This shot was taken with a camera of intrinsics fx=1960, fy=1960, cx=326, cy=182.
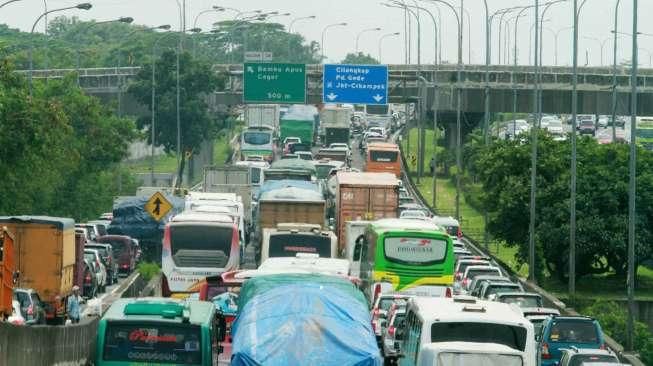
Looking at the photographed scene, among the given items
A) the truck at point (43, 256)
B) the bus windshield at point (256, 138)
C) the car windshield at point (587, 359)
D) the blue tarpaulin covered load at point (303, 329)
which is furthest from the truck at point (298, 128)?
the blue tarpaulin covered load at point (303, 329)

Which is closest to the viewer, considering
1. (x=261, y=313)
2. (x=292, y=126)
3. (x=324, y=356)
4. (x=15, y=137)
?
(x=324, y=356)

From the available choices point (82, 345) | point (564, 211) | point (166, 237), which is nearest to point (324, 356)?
→ point (82, 345)

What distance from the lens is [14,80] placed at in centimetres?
5053

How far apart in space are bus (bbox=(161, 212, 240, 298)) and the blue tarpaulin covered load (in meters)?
17.4

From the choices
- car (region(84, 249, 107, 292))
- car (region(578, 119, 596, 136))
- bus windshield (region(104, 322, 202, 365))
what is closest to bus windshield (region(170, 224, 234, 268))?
car (region(84, 249, 107, 292))

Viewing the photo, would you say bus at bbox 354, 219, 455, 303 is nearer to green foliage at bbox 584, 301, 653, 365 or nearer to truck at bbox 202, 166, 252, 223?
green foliage at bbox 584, 301, 653, 365

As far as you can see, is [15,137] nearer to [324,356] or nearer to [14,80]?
[14,80]

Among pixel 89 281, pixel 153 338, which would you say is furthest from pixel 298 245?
pixel 153 338

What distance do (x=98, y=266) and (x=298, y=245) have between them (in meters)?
7.49

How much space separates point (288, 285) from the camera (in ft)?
73.2

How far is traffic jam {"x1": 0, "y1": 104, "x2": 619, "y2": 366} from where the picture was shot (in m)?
21.1

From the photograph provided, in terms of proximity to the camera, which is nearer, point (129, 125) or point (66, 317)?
point (66, 317)

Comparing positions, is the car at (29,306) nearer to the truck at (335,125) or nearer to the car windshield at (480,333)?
the car windshield at (480,333)

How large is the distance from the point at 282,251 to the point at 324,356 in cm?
2399
